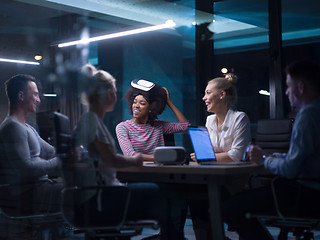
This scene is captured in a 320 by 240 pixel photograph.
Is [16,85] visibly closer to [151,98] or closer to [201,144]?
[151,98]

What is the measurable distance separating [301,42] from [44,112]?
9.80 ft

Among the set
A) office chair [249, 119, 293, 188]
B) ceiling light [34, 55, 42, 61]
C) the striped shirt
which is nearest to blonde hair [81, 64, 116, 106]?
the striped shirt

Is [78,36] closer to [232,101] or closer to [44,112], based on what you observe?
[44,112]

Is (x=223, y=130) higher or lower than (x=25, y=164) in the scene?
higher

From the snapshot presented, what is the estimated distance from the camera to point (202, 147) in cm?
275

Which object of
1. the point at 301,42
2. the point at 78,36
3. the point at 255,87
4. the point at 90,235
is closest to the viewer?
the point at 90,235

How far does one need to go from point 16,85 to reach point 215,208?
162cm

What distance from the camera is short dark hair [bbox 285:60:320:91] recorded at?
2.37 m

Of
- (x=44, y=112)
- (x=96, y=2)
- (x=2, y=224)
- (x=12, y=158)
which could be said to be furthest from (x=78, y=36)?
(x=96, y=2)

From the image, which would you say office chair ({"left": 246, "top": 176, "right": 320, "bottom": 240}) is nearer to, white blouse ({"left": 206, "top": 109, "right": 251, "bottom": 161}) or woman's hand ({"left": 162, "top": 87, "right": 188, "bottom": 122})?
white blouse ({"left": 206, "top": 109, "right": 251, "bottom": 161})

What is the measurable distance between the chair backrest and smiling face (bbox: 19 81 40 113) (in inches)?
73.4

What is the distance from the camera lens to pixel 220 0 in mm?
5359

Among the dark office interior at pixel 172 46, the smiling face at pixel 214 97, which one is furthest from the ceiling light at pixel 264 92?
the smiling face at pixel 214 97

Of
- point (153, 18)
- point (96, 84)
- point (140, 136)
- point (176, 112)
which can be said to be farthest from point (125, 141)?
point (153, 18)
